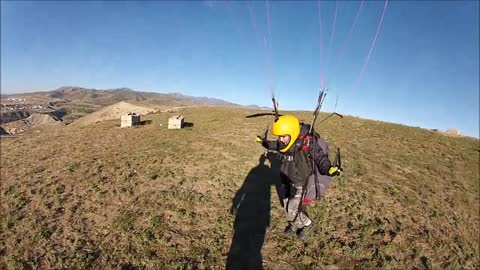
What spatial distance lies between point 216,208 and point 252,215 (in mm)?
1560

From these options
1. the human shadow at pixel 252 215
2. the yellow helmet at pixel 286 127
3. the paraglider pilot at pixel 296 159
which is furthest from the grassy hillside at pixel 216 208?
the yellow helmet at pixel 286 127

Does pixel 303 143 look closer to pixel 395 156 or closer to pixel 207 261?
pixel 207 261

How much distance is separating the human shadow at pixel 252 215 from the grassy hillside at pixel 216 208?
6 centimetres

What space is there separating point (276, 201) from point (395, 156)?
10.3 metres

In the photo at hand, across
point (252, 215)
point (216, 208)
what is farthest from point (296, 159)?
point (216, 208)

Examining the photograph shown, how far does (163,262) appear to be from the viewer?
863 centimetres

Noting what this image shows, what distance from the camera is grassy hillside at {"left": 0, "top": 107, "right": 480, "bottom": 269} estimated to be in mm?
9125

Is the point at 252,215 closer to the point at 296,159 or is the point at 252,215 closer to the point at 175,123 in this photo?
the point at 296,159

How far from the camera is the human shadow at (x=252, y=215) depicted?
8.97 meters

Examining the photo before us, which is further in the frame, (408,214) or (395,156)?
(395,156)

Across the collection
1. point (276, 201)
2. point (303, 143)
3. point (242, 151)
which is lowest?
point (276, 201)

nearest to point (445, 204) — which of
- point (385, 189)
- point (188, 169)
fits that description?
point (385, 189)

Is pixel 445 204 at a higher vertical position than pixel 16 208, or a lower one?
higher

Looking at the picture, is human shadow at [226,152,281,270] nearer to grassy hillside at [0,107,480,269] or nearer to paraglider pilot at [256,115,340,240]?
grassy hillside at [0,107,480,269]
